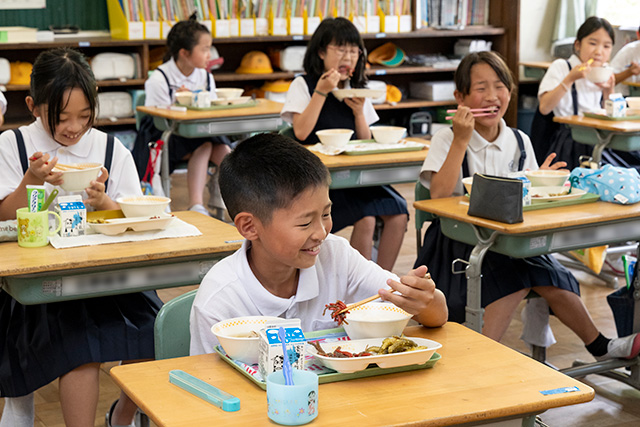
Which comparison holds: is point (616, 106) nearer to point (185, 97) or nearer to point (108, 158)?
point (185, 97)

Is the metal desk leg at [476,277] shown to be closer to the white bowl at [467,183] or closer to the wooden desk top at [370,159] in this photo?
the white bowl at [467,183]

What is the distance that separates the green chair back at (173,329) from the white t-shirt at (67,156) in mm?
960

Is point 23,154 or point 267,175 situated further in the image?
point 23,154

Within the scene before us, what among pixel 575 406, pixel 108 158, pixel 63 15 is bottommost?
pixel 575 406

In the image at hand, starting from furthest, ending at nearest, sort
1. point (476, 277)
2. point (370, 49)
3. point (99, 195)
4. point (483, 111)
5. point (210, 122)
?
point (370, 49) < point (210, 122) < point (483, 111) < point (476, 277) < point (99, 195)

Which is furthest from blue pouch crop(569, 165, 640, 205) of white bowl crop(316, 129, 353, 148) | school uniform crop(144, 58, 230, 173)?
school uniform crop(144, 58, 230, 173)

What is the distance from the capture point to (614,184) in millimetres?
2801

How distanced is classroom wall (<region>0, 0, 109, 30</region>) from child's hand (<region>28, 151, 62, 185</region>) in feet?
14.2

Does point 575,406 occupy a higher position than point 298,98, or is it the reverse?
point 298,98

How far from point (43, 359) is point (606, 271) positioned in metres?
3.02

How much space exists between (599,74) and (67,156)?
3.23 m

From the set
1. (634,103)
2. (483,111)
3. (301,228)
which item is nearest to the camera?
(301,228)

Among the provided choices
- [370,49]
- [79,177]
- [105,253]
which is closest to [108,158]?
[79,177]

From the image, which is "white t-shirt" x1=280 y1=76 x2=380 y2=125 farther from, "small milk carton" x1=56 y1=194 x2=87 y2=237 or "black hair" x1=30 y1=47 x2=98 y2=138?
"small milk carton" x1=56 y1=194 x2=87 y2=237
